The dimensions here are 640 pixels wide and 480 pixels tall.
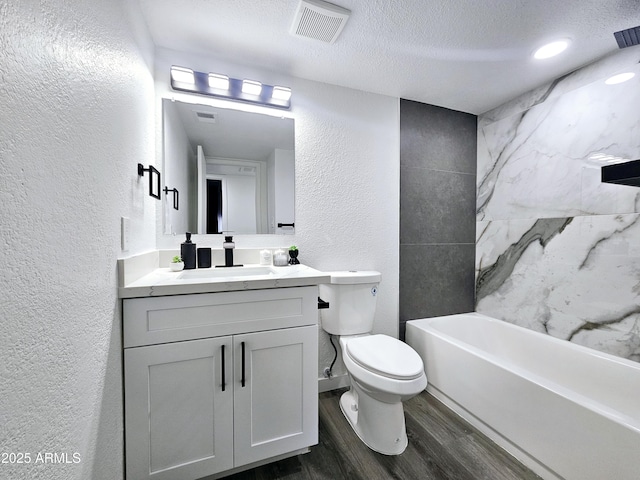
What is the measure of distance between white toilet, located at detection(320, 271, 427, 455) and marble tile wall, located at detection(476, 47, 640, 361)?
116 centimetres

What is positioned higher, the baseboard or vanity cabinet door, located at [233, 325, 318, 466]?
vanity cabinet door, located at [233, 325, 318, 466]

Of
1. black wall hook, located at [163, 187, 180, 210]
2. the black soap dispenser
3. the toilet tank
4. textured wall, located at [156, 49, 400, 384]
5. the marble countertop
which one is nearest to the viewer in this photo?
the marble countertop

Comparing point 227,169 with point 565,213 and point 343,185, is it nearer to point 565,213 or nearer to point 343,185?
point 343,185

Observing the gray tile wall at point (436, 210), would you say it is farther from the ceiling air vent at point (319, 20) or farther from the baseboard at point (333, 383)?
the ceiling air vent at point (319, 20)

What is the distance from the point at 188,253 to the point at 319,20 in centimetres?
140

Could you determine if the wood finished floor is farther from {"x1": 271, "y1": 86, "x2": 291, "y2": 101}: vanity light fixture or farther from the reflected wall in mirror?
{"x1": 271, "y1": 86, "x2": 291, "y2": 101}: vanity light fixture

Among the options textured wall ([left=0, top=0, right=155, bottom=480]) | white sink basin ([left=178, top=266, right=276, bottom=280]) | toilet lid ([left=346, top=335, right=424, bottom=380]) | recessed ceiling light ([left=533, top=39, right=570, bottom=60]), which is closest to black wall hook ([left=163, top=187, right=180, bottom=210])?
white sink basin ([left=178, top=266, right=276, bottom=280])

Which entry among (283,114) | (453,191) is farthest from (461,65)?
(283,114)

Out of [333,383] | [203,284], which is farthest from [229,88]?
[333,383]

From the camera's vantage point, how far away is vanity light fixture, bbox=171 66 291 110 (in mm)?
1603

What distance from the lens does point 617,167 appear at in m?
1.14

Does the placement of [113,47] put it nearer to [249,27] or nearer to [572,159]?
[249,27]

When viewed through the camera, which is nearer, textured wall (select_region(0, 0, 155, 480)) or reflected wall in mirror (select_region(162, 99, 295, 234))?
textured wall (select_region(0, 0, 155, 480))

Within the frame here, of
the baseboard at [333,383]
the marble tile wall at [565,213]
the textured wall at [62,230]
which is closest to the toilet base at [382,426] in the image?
the baseboard at [333,383]
